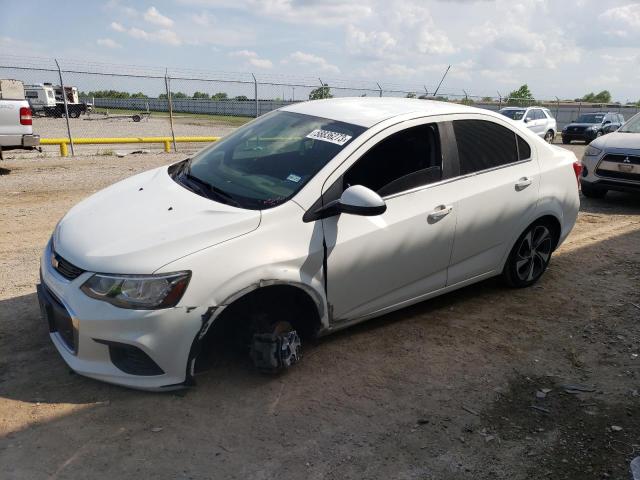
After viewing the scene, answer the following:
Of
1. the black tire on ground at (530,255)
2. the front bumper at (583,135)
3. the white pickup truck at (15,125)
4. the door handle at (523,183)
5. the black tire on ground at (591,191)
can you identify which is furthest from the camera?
the front bumper at (583,135)

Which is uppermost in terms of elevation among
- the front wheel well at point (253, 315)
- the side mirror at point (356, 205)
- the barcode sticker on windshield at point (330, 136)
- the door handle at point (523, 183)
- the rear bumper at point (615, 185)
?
the barcode sticker on windshield at point (330, 136)

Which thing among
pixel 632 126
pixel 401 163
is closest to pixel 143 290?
pixel 401 163

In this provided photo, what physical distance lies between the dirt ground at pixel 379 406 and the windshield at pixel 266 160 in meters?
1.12

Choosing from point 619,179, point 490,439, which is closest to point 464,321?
point 490,439

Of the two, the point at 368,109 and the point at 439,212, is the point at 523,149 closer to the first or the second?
the point at 439,212

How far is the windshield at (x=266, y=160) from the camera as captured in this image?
3420 mm

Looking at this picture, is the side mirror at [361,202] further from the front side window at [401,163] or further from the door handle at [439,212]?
the door handle at [439,212]

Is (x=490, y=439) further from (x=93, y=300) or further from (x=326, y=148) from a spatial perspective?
(x=93, y=300)

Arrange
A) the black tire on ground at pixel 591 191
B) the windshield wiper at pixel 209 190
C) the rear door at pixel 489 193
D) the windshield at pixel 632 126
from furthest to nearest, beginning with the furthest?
1. the black tire on ground at pixel 591 191
2. the windshield at pixel 632 126
3. the rear door at pixel 489 193
4. the windshield wiper at pixel 209 190

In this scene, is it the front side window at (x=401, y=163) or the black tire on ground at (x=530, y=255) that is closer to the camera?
the front side window at (x=401, y=163)

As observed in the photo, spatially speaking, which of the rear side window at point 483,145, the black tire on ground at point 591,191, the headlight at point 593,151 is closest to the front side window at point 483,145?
the rear side window at point 483,145

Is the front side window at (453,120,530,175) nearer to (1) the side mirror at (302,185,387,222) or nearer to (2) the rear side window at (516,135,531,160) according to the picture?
(2) the rear side window at (516,135,531,160)

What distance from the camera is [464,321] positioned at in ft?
14.1

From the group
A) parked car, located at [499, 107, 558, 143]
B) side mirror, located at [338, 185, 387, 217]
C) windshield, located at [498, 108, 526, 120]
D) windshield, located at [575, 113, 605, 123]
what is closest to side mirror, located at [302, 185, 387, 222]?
side mirror, located at [338, 185, 387, 217]
